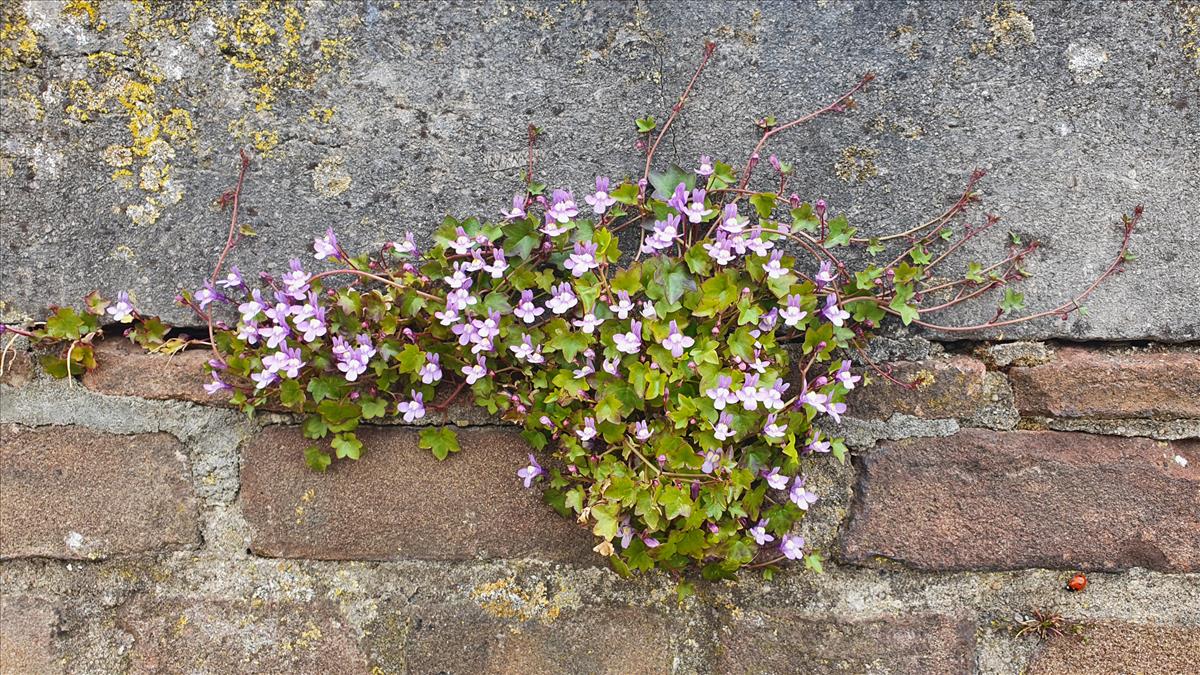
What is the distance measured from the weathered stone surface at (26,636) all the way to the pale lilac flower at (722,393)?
1283 millimetres

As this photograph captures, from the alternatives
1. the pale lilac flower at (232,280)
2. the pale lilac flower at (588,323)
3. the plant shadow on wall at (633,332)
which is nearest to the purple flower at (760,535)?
the plant shadow on wall at (633,332)

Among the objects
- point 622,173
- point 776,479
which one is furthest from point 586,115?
point 776,479

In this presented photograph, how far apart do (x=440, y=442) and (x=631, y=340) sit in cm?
40

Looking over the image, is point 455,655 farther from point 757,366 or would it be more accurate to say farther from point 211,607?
point 757,366

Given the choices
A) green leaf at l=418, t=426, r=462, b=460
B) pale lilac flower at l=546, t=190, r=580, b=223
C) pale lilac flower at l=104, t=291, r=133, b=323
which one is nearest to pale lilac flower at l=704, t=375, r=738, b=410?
pale lilac flower at l=546, t=190, r=580, b=223

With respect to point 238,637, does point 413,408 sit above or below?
above

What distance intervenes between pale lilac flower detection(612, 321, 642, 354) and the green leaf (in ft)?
1.17

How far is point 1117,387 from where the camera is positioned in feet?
4.53

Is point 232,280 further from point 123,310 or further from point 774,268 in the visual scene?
point 774,268

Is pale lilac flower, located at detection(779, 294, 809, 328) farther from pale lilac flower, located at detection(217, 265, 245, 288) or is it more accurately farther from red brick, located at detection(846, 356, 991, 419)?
pale lilac flower, located at detection(217, 265, 245, 288)

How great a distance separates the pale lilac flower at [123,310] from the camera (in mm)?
1391

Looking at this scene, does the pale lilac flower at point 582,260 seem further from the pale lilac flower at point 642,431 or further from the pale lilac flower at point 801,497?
the pale lilac flower at point 801,497

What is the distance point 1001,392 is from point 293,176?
130 centimetres

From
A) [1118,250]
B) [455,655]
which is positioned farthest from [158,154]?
[1118,250]
